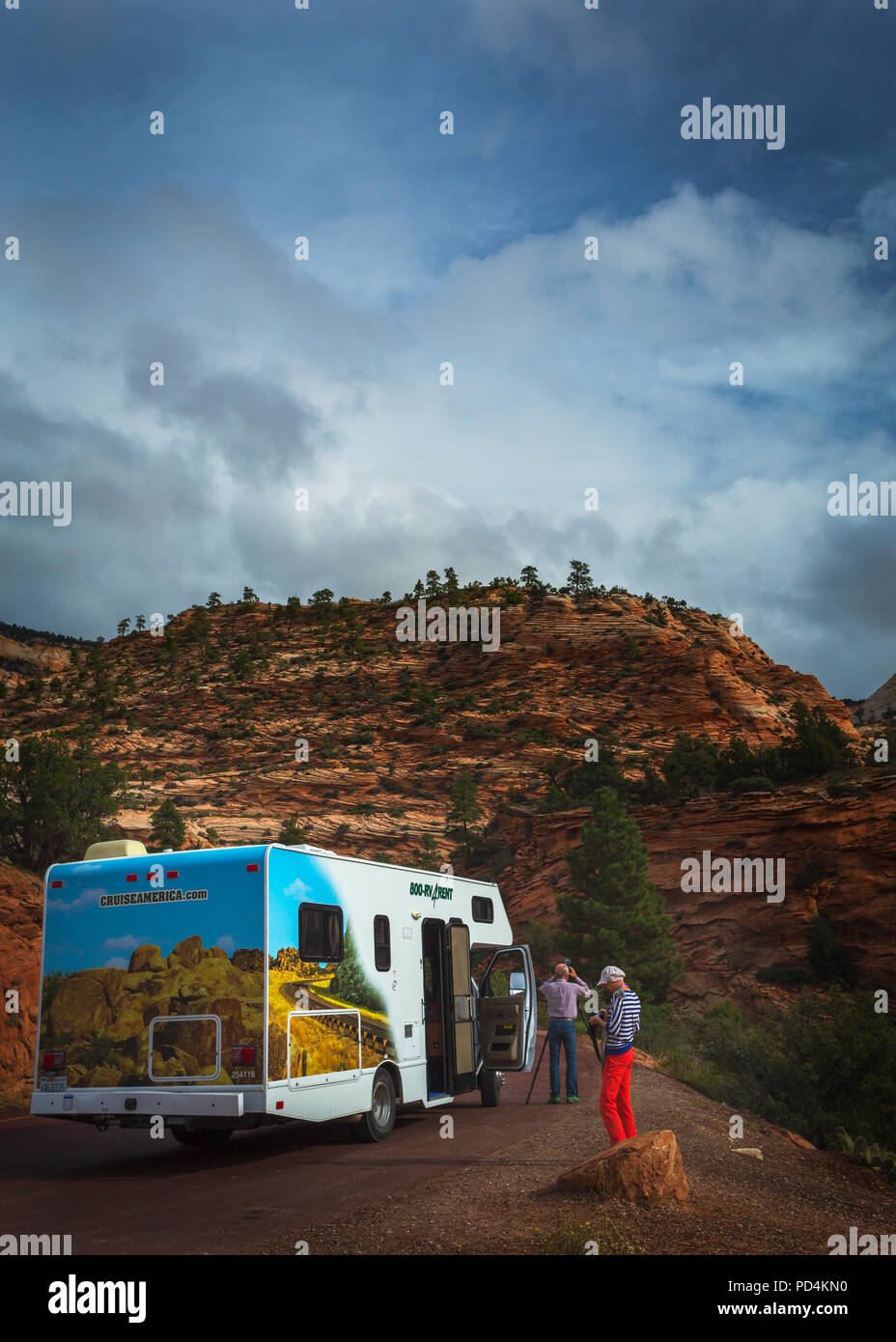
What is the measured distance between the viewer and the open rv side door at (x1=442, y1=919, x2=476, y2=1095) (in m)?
14.2

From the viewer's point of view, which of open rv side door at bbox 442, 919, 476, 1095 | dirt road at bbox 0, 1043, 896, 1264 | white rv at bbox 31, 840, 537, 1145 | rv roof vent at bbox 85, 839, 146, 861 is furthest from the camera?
open rv side door at bbox 442, 919, 476, 1095

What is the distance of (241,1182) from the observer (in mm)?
9898

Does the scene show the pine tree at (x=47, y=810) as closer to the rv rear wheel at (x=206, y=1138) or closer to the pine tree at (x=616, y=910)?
the rv rear wheel at (x=206, y=1138)

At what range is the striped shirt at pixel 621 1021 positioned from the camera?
380 inches

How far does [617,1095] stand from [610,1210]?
196 cm

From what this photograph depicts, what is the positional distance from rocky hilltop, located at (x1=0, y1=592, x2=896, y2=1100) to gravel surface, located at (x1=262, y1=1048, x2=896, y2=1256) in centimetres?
2567

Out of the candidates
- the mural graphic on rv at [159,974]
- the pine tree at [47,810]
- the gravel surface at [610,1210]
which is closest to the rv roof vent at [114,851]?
the mural graphic on rv at [159,974]

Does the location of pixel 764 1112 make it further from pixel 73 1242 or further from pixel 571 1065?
pixel 73 1242

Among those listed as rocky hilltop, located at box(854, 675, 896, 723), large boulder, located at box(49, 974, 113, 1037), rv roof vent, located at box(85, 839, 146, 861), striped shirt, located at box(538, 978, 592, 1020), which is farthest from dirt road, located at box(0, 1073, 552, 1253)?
rocky hilltop, located at box(854, 675, 896, 723)

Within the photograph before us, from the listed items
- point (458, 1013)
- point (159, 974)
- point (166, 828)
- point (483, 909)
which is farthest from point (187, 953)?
point (166, 828)

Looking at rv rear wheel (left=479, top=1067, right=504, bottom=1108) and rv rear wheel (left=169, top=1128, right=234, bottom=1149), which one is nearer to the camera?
rv rear wheel (left=169, top=1128, right=234, bottom=1149)

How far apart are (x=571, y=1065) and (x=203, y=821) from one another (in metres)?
43.2

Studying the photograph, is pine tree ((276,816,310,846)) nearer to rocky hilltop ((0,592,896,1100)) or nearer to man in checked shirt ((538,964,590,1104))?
rocky hilltop ((0,592,896,1100))
